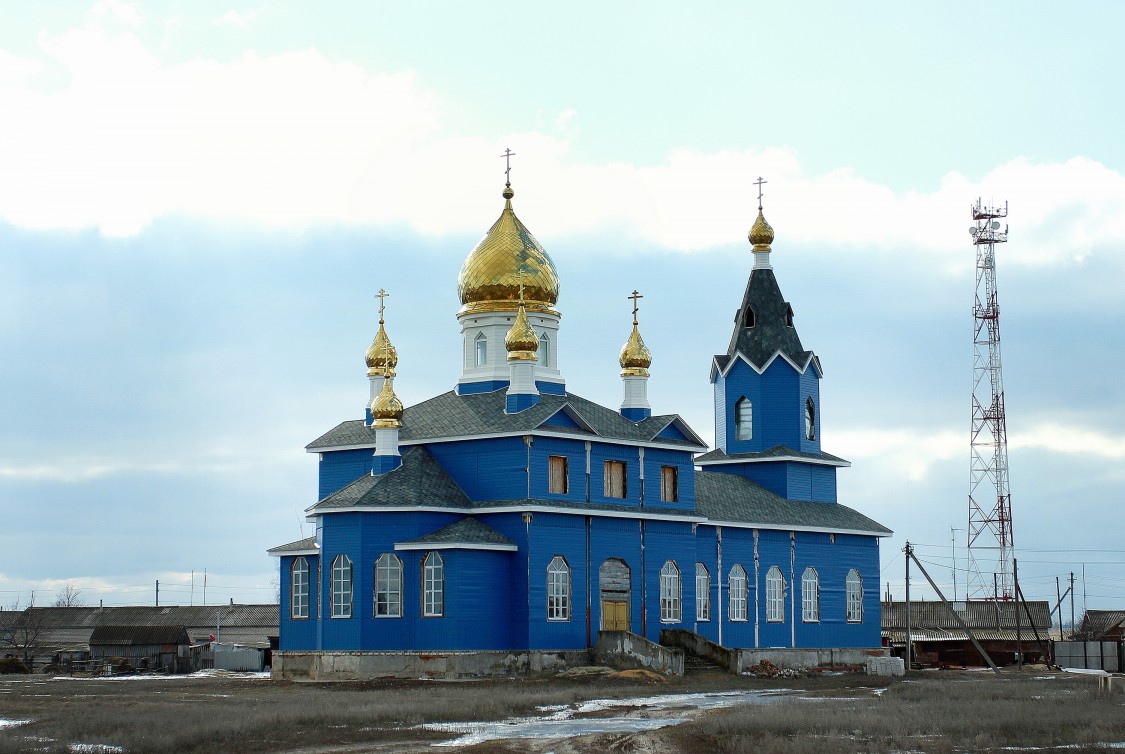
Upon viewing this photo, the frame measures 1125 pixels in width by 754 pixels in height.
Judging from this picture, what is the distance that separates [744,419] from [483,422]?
549 inches

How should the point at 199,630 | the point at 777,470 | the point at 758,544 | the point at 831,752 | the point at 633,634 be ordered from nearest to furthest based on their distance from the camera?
the point at 831,752 < the point at 633,634 < the point at 758,544 < the point at 777,470 < the point at 199,630

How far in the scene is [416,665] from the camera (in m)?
40.1

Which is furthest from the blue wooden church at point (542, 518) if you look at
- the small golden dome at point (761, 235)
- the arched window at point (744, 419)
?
the small golden dome at point (761, 235)

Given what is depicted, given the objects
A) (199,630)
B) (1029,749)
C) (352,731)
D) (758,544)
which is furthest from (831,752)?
(199,630)

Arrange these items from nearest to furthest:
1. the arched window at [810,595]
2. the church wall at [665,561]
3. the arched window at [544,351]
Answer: the church wall at [665,561]
the arched window at [544,351]
the arched window at [810,595]

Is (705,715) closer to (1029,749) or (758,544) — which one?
(1029,749)

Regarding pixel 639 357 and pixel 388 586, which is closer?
pixel 388 586

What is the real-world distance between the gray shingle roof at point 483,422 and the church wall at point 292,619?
3915mm

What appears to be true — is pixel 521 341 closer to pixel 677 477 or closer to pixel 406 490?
pixel 406 490

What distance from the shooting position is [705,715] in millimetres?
27422

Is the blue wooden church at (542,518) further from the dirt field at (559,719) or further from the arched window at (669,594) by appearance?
the dirt field at (559,719)

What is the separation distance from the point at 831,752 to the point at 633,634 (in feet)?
64.2

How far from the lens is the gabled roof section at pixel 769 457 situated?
53.1m

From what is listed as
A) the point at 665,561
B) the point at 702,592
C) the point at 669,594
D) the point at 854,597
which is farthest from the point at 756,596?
the point at 665,561
